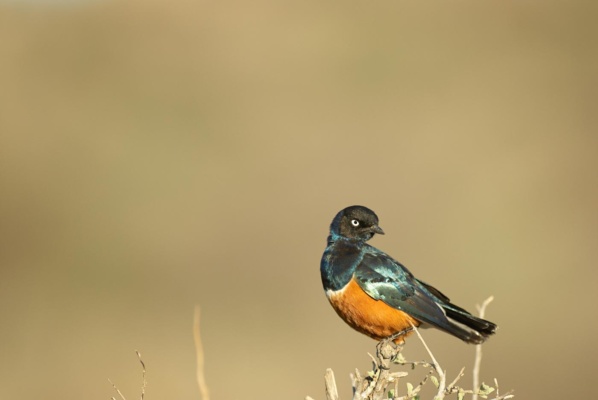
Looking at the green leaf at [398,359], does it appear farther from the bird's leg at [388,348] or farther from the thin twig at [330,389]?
the thin twig at [330,389]

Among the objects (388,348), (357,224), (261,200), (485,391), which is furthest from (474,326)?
(261,200)

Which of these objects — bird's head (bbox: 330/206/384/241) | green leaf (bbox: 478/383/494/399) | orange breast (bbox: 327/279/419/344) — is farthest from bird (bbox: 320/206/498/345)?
green leaf (bbox: 478/383/494/399)

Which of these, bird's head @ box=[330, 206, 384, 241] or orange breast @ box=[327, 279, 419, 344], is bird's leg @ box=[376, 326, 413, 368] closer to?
orange breast @ box=[327, 279, 419, 344]

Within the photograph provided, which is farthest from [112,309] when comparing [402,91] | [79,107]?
[402,91]

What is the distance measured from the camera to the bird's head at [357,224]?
262 inches

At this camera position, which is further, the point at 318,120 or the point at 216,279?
the point at 318,120

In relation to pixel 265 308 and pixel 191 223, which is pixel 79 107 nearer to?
pixel 191 223

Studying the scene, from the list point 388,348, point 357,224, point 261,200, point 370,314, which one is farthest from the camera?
point 261,200

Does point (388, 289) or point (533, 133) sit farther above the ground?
point (533, 133)

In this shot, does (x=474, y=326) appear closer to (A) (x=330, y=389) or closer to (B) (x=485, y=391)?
(B) (x=485, y=391)

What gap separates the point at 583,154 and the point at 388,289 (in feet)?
51.0

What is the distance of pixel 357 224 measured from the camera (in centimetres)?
667

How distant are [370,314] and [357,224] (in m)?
0.89

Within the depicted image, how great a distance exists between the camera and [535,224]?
60.5 feet
